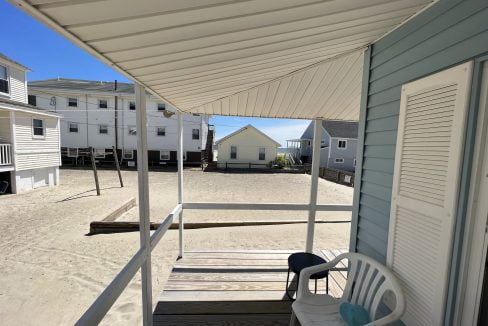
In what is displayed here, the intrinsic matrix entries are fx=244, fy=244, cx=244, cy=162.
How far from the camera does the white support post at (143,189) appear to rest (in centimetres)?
210

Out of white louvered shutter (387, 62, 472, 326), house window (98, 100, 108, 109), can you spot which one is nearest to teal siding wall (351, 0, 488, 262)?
white louvered shutter (387, 62, 472, 326)

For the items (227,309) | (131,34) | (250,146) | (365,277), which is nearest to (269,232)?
(227,309)

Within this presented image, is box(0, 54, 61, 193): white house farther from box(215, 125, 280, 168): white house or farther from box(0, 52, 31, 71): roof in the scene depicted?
box(215, 125, 280, 168): white house

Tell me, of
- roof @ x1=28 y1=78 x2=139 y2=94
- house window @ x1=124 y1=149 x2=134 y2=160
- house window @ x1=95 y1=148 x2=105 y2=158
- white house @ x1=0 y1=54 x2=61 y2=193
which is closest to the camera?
white house @ x1=0 y1=54 x2=61 y2=193

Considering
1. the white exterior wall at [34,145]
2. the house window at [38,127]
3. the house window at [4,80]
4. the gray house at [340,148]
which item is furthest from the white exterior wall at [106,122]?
the gray house at [340,148]

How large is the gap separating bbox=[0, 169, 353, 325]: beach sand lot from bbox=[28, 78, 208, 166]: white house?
30.1 feet

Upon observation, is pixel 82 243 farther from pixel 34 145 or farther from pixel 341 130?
pixel 341 130

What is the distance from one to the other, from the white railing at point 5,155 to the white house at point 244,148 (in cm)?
1436

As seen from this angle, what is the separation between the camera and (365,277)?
214cm

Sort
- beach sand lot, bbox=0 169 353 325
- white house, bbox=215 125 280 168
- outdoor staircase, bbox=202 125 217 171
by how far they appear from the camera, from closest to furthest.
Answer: beach sand lot, bbox=0 169 353 325
white house, bbox=215 125 280 168
outdoor staircase, bbox=202 125 217 171

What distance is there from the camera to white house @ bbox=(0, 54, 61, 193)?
10625mm

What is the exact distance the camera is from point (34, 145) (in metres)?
11.9

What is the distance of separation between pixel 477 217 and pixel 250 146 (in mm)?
21745

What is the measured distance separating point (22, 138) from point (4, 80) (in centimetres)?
283
